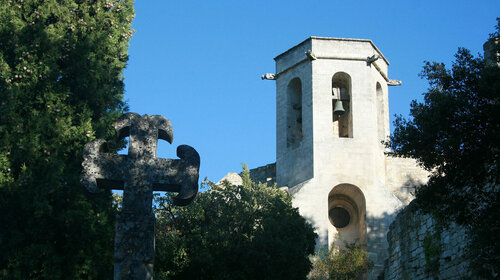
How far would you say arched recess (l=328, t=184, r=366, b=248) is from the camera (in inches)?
1095

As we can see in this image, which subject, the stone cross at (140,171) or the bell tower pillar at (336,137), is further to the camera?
the bell tower pillar at (336,137)

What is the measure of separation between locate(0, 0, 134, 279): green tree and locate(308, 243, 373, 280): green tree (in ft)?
35.0

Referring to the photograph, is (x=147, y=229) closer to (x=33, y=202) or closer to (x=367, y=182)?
(x=33, y=202)

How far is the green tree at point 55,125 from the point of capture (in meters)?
12.6

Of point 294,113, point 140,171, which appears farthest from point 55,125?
point 294,113

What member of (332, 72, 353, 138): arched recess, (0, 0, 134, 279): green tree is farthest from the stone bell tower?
(0, 0, 134, 279): green tree

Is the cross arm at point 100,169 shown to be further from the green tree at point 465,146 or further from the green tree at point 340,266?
the green tree at point 340,266

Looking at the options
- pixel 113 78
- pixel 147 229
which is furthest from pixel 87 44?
pixel 147 229

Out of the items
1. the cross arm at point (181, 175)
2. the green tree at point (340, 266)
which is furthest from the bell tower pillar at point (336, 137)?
the cross arm at point (181, 175)

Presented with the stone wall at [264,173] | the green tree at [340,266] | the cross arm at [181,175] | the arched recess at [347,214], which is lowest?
the cross arm at [181,175]

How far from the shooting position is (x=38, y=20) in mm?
14555

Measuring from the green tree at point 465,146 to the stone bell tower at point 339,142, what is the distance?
54.2 ft

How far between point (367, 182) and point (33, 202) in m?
17.5

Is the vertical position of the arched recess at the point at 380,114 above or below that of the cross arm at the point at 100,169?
above
